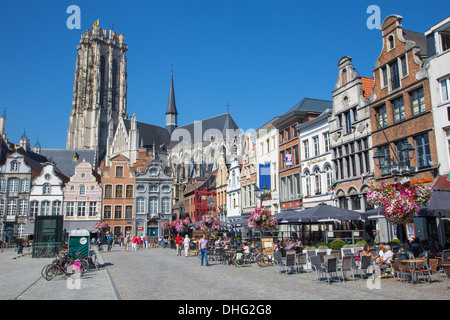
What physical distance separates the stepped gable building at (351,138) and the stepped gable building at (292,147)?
4340 mm

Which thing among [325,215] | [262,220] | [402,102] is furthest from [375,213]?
Answer: [402,102]

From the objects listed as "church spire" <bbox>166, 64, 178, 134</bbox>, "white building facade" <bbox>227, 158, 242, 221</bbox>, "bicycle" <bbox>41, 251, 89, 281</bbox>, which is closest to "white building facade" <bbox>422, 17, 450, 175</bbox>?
"bicycle" <bbox>41, 251, 89, 281</bbox>

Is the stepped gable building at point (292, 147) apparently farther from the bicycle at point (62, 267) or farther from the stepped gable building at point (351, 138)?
the bicycle at point (62, 267)

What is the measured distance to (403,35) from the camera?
74.4 feet

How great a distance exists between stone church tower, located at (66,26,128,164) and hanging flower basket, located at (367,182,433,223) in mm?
83872

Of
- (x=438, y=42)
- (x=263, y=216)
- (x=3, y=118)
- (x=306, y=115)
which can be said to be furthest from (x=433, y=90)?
(x=3, y=118)

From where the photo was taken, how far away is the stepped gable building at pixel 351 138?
24.5 metres

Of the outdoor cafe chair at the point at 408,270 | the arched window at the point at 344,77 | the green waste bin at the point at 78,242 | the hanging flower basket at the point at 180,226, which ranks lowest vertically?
the outdoor cafe chair at the point at 408,270

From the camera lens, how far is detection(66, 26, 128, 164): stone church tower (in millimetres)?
95500

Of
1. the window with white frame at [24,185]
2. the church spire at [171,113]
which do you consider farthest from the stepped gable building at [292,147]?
the church spire at [171,113]

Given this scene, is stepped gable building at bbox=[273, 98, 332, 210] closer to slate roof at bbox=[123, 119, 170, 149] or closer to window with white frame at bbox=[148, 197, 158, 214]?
window with white frame at bbox=[148, 197, 158, 214]

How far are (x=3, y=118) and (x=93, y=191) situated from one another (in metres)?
22.9

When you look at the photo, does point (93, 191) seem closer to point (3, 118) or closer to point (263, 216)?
point (3, 118)
